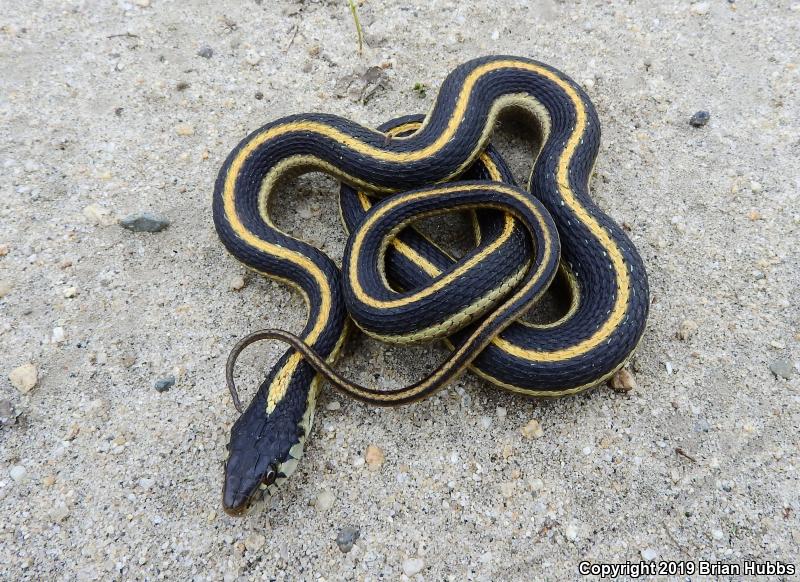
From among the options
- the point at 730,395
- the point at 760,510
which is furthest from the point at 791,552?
the point at 730,395

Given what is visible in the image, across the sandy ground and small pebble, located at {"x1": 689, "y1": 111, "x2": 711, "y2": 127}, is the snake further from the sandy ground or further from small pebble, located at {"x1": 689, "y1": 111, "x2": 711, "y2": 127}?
small pebble, located at {"x1": 689, "y1": 111, "x2": 711, "y2": 127}

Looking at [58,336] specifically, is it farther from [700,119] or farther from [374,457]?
[700,119]

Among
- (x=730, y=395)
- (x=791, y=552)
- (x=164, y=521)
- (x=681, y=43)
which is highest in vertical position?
(x=681, y=43)

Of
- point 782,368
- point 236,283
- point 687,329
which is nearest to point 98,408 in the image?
point 236,283

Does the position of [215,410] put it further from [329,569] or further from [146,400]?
[329,569]

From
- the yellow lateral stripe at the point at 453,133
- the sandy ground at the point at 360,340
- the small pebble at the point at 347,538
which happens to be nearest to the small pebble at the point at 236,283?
the sandy ground at the point at 360,340

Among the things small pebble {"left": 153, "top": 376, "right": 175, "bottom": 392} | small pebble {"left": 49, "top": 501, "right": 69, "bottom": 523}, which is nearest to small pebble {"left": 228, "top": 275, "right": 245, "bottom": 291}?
small pebble {"left": 153, "top": 376, "right": 175, "bottom": 392}

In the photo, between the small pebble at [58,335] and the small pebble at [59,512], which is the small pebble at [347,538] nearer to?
the small pebble at [59,512]
